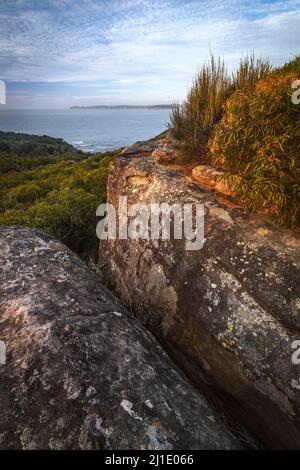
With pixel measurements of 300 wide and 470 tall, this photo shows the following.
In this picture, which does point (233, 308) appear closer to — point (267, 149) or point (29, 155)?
point (267, 149)

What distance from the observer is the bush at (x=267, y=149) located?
3.68m

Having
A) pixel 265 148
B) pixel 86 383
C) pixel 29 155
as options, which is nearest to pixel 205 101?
pixel 265 148

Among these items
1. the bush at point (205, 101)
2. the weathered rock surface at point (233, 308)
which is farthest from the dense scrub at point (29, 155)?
the weathered rock surface at point (233, 308)

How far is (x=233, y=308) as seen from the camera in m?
3.60

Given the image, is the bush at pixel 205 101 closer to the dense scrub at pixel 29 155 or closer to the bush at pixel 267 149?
the bush at pixel 267 149

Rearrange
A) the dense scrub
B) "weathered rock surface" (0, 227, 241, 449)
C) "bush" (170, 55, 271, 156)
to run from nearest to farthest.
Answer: "weathered rock surface" (0, 227, 241, 449) < "bush" (170, 55, 271, 156) < the dense scrub

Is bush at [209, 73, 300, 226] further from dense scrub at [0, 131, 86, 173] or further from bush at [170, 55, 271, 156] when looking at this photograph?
dense scrub at [0, 131, 86, 173]

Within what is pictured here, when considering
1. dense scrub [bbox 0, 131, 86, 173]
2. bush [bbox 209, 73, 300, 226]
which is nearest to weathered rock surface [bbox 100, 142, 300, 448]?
bush [bbox 209, 73, 300, 226]

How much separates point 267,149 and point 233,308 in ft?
6.36

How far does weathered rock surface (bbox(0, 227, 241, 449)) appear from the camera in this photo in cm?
260

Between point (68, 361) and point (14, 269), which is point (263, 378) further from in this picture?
point (14, 269)

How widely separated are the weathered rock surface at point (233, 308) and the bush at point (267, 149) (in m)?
0.36

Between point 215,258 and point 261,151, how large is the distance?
1425 millimetres

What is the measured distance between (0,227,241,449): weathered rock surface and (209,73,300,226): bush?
2243 mm
